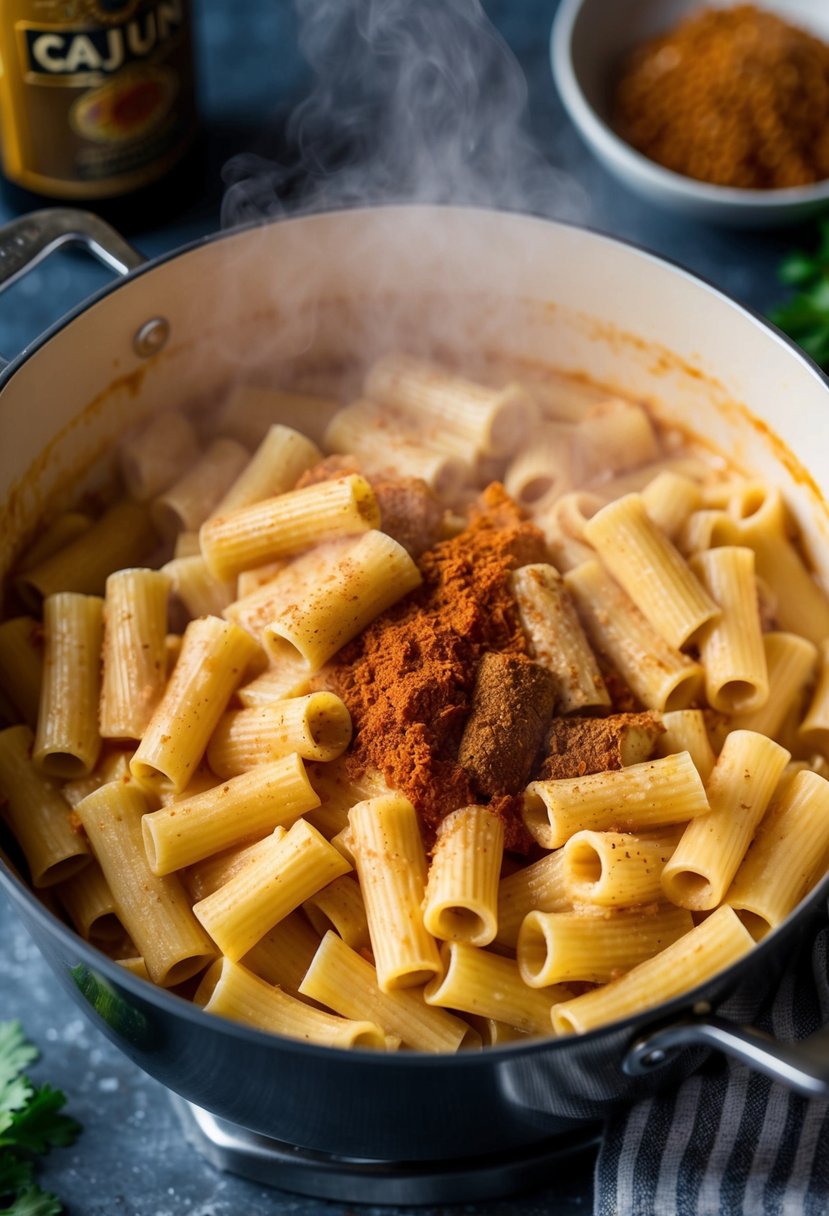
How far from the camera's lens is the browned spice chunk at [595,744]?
2322 mm

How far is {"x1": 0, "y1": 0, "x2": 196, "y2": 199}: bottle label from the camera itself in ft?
10.1

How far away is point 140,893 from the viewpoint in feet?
7.41

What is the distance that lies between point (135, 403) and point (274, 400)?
1.00 feet

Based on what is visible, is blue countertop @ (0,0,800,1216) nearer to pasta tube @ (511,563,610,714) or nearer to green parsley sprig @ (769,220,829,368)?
green parsley sprig @ (769,220,829,368)

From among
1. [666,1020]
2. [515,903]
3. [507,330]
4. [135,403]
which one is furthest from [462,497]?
[666,1020]

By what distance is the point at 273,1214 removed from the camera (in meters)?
2.40

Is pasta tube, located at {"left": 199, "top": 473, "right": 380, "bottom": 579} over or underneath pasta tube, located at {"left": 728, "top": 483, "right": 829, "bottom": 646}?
over

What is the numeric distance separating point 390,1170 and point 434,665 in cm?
86

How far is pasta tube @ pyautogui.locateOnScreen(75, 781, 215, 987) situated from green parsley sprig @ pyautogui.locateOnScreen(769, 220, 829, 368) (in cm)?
184

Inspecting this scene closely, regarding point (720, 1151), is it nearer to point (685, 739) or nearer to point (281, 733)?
point (685, 739)

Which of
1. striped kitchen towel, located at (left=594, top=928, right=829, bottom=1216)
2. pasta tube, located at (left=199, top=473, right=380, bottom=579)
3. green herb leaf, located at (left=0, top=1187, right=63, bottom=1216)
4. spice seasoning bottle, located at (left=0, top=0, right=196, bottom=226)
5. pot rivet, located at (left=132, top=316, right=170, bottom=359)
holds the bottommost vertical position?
green herb leaf, located at (left=0, top=1187, right=63, bottom=1216)

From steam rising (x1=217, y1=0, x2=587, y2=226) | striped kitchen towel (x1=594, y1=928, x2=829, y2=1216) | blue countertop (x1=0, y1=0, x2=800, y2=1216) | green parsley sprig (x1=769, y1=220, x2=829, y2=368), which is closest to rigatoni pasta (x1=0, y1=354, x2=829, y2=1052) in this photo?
striped kitchen towel (x1=594, y1=928, x2=829, y2=1216)

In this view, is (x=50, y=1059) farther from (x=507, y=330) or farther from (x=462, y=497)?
(x=507, y=330)

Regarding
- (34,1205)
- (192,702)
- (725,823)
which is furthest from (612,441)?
(34,1205)
